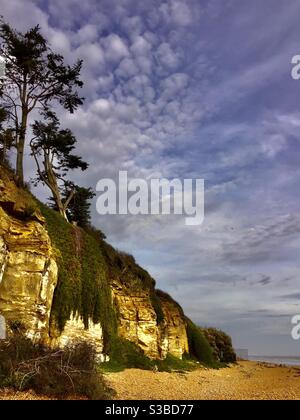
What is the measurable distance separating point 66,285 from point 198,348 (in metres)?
21.5

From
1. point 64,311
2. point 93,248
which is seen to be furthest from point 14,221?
point 93,248

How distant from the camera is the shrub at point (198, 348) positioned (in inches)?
1421

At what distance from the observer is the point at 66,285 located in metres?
19.3

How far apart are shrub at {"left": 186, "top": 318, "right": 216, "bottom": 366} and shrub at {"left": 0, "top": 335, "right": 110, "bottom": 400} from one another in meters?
25.4

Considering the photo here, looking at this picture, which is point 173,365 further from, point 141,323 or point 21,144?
point 21,144

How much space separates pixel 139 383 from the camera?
1664 cm

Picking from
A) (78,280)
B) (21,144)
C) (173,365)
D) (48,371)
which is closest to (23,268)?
(78,280)

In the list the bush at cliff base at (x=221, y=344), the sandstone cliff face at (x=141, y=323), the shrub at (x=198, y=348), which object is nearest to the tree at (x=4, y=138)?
the sandstone cliff face at (x=141, y=323)

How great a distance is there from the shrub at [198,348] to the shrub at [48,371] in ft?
83.4

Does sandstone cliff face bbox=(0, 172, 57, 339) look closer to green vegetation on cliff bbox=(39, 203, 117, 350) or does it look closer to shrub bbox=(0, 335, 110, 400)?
green vegetation on cliff bbox=(39, 203, 117, 350)

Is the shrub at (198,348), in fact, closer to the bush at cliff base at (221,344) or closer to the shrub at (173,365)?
the shrub at (173,365)

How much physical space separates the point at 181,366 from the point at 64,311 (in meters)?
13.5
